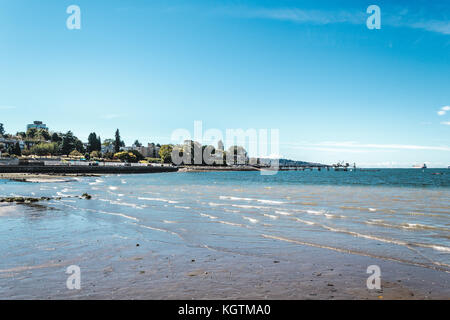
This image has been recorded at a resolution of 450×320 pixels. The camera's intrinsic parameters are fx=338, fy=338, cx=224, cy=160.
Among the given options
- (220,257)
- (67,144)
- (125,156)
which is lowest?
(220,257)

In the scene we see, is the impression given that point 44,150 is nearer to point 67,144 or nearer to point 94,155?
point 67,144

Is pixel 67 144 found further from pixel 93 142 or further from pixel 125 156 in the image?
pixel 125 156

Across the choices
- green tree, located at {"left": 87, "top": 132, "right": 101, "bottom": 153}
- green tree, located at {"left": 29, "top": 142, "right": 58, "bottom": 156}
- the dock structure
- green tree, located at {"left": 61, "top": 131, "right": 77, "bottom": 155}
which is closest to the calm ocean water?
the dock structure

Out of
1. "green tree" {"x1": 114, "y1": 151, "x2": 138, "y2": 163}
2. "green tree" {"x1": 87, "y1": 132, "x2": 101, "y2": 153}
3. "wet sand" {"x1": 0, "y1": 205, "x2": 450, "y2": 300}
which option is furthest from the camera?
"green tree" {"x1": 87, "y1": 132, "x2": 101, "y2": 153}

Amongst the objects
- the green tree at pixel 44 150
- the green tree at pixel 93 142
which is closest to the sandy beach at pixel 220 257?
the green tree at pixel 44 150

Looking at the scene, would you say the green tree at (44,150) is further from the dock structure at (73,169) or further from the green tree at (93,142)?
the dock structure at (73,169)

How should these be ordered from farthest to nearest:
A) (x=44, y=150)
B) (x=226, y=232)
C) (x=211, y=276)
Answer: (x=44, y=150)
(x=226, y=232)
(x=211, y=276)

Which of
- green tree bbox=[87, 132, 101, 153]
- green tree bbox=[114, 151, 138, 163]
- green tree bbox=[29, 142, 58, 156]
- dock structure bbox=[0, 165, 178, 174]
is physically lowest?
dock structure bbox=[0, 165, 178, 174]

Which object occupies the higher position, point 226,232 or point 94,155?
point 94,155

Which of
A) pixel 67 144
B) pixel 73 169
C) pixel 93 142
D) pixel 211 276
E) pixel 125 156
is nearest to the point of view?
pixel 211 276

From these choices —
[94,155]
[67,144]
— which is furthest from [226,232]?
[67,144]

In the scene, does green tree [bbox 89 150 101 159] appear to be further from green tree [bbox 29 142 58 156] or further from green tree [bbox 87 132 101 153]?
green tree [bbox 29 142 58 156]

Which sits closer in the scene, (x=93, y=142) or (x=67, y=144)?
(x=67, y=144)

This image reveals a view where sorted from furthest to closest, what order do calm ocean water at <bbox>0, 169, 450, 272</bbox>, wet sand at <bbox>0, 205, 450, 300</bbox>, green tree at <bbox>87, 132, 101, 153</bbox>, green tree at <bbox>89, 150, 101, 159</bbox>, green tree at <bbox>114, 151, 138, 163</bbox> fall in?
green tree at <bbox>87, 132, 101, 153</bbox> < green tree at <bbox>114, 151, 138, 163</bbox> < green tree at <bbox>89, 150, 101, 159</bbox> < calm ocean water at <bbox>0, 169, 450, 272</bbox> < wet sand at <bbox>0, 205, 450, 300</bbox>
